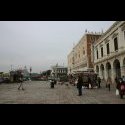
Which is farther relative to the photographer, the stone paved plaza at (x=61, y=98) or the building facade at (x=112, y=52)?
the building facade at (x=112, y=52)

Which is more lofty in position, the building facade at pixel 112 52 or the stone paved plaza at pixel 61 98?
the building facade at pixel 112 52

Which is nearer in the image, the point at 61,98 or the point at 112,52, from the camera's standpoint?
the point at 61,98

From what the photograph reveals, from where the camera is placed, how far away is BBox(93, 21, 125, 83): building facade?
A: 28672 mm

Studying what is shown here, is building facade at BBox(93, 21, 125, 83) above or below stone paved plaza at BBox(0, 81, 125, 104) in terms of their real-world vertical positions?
above

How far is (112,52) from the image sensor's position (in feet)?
107

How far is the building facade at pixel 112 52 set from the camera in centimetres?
2867

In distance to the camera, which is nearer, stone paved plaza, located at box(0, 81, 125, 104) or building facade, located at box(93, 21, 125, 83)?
stone paved plaza, located at box(0, 81, 125, 104)
